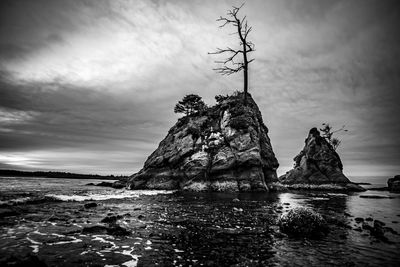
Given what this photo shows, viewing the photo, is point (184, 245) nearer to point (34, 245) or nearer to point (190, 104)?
point (34, 245)

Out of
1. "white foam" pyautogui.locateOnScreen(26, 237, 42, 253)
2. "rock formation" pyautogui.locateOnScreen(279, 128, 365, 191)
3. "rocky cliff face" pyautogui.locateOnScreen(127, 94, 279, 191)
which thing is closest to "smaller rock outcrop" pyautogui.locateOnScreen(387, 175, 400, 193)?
"rock formation" pyautogui.locateOnScreen(279, 128, 365, 191)

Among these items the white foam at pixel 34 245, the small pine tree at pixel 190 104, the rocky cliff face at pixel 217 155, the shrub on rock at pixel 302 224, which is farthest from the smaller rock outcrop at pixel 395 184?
the white foam at pixel 34 245

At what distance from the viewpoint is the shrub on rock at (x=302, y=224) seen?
10.2m

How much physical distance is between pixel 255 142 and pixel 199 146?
38.8 ft

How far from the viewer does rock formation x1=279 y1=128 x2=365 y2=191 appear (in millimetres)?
66125

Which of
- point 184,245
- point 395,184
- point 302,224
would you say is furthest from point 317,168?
point 184,245

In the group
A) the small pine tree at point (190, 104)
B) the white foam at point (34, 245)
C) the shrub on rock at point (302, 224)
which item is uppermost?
the small pine tree at point (190, 104)

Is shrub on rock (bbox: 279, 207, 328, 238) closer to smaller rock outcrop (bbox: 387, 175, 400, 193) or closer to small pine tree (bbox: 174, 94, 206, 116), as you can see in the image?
small pine tree (bbox: 174, 94, 206, 116)

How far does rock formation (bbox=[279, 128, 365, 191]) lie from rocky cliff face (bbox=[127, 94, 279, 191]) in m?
28.7

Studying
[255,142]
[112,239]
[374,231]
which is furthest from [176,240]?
[255,142]

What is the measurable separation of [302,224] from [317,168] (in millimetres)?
70967

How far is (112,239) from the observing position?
9.14m

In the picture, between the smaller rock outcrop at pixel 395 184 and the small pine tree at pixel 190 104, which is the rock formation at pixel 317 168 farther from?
the small pine tree at pixel 190 104

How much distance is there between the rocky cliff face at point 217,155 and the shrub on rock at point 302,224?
99.2 feet
